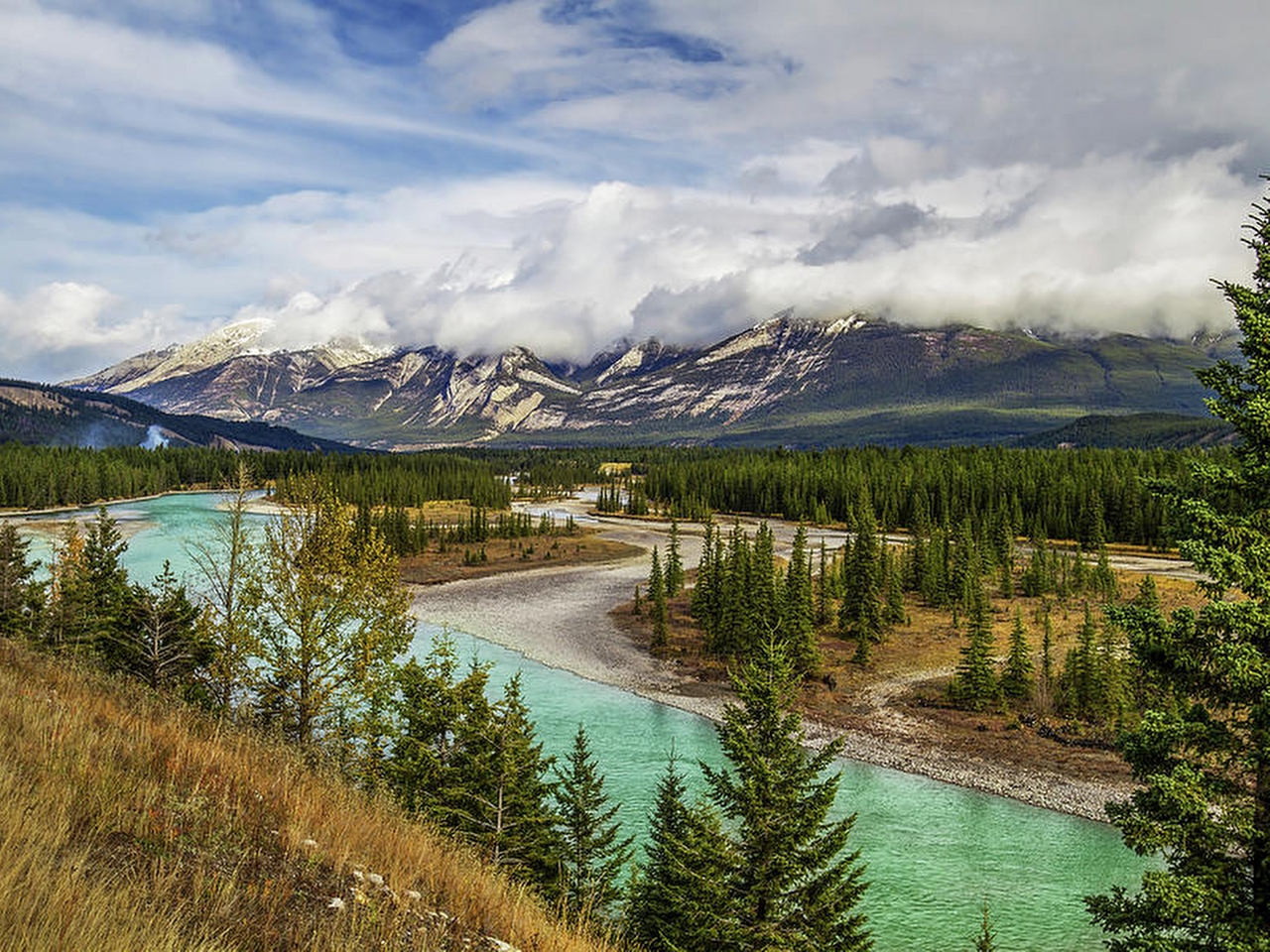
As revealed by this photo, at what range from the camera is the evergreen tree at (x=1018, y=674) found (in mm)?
45156

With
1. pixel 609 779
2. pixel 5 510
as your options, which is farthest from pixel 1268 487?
pixel 5 510

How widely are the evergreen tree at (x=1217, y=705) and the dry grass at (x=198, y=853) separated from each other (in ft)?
28.5

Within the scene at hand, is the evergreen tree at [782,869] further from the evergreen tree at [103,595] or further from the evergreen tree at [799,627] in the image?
the evergreen tree at [799,627]

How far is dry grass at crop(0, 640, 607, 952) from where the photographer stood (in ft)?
16.1

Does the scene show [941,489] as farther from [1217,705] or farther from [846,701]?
[1217,705]

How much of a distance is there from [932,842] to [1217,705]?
20057mm

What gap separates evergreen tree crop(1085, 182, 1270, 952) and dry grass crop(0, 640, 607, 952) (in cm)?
869

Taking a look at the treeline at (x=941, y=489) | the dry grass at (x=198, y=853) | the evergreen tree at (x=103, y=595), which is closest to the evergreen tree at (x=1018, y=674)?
the treeline at (x=941, y=489)

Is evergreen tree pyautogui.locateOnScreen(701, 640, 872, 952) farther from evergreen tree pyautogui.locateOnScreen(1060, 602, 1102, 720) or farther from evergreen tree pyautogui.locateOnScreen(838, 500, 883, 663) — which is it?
evergreen tree pyautogui.locateOnScreen(838, 500, 883, 663)

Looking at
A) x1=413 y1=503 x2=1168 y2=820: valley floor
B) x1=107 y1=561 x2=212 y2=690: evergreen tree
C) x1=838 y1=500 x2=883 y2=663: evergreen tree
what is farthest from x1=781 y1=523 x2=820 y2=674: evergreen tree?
x1=107 y1=561 x2=212 y2=690: evergreen tree

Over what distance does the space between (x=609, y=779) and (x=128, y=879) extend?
29.8m

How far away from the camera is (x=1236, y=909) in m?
11.3

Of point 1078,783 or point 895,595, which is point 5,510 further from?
point 1078,783

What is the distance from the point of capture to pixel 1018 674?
45.6m
